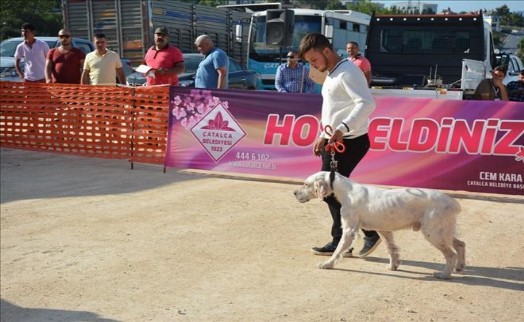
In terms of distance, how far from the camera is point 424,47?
1575 centimetres

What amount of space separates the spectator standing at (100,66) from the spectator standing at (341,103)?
21.9 ft

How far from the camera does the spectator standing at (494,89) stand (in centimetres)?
1198

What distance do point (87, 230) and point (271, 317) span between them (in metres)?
3.31

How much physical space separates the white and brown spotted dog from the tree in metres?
40.2

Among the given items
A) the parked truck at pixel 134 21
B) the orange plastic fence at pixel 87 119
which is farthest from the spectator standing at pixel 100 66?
the parked truck at pixel 134 21

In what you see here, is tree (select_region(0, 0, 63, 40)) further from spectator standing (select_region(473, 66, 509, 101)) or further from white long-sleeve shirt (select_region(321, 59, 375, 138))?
white long-sleeve shirt (select_region(321, 59, 375, 138))

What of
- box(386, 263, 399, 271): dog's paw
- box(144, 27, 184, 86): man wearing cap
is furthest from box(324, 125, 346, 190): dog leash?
box(144, 27, 184, 86): man wearing cap

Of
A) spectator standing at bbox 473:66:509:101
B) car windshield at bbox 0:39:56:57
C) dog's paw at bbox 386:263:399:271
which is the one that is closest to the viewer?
dog's paw at bbox 386:263:399:271

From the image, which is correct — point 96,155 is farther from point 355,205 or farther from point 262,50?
point 262,50

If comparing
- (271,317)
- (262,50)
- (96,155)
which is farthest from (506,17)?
(271,317)

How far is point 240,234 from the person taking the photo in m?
7.37

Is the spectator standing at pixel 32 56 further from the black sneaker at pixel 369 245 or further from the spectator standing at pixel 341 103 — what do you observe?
the black sneaker at pixel 369 245

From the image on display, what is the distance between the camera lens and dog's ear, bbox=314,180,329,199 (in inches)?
232

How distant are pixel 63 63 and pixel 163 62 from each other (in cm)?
244
